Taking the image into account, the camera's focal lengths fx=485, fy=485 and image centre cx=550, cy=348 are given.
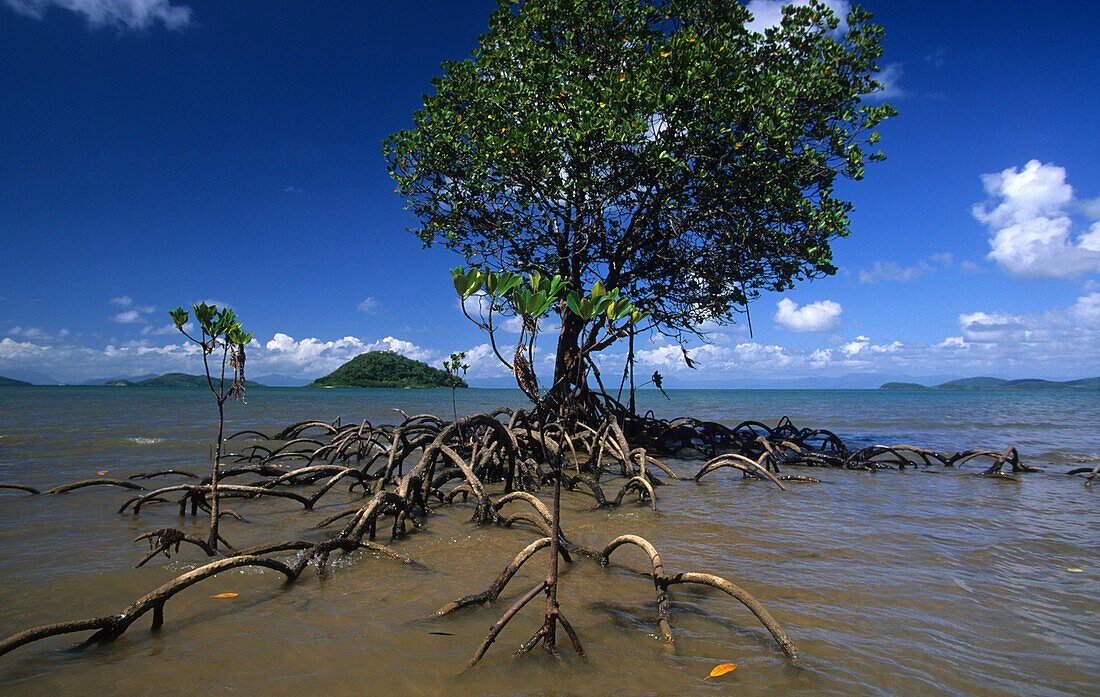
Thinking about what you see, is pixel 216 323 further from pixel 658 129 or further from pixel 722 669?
pixel 658 129

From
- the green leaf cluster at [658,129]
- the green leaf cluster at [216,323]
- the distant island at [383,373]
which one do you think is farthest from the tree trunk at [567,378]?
the distant island at [383,373]

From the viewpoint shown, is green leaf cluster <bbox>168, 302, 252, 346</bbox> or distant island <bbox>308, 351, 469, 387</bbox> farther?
distant island <bbox>308, 351, 469, 387</bbox>

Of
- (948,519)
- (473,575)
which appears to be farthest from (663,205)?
(473,575)

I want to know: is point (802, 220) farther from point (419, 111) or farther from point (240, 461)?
point (240, 461)

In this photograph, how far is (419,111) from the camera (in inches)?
379

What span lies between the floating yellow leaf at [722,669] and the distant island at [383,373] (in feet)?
240

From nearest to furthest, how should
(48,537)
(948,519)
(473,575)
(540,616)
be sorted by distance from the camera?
1. (540,616)
2. (473,575)
3. (48,537)
4. (948,519)

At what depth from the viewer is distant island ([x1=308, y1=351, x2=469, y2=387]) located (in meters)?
77.2

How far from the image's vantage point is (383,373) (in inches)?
3123

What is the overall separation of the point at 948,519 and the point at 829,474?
10.8ft

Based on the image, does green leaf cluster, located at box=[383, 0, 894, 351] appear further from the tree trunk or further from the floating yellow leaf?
the floating yellow leaf

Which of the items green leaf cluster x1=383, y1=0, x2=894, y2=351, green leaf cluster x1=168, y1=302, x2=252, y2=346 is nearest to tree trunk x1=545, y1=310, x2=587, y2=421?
green leaf cluster x1=383, y1=0, x2=894, y2=351

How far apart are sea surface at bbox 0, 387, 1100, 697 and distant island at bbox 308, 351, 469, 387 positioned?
70480 millimetres

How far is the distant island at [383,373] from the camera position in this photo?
253 ft
